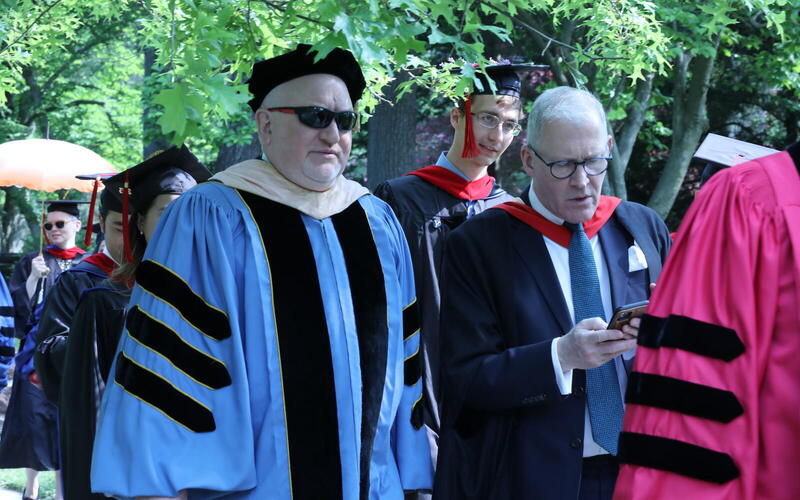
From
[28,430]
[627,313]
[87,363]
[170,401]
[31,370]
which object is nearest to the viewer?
[627,313]

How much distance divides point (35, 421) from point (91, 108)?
18.7m

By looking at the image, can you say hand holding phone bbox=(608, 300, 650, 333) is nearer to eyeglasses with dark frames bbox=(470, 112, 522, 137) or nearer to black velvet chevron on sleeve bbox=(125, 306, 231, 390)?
black velvet chevron on sleeve bbox=(125, 306, 231, 390)

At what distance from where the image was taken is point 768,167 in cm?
202

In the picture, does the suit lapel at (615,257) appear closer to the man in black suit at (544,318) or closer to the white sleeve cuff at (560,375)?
the man in black suit at (544,318)

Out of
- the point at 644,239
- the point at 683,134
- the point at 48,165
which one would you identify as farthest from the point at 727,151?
the point at 683,134

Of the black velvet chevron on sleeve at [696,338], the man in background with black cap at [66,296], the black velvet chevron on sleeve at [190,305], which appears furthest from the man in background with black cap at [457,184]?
the black velvet chevron on sleeve at [696,338]

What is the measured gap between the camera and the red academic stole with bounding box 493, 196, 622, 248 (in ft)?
10.7

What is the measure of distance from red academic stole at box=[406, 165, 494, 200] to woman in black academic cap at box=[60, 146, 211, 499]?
1179 millimetres

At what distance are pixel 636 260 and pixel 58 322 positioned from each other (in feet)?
9.45

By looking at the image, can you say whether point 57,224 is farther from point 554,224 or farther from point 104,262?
point 554,224

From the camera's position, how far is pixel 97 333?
4.19 m

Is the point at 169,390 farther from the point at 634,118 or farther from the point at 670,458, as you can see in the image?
the point at 634,118

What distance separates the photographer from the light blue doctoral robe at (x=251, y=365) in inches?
111

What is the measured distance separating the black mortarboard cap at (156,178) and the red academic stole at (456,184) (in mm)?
1088
